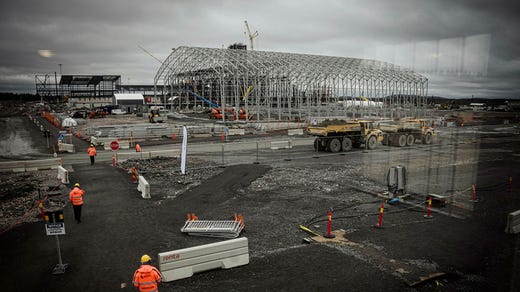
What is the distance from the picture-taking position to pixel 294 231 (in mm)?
10945

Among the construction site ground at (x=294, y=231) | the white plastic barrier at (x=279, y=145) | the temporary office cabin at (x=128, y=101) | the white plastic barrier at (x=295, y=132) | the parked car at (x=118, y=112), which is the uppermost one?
the temporary office cabin at (x=128, y=101)

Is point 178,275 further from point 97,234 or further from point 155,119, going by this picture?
point 155,119

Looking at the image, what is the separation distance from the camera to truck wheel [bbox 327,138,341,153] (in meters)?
26.7

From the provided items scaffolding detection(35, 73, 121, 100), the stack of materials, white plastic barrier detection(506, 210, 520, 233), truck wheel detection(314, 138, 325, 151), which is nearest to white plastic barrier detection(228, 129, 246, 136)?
truck wheel detection(314, 138, 325, 151)

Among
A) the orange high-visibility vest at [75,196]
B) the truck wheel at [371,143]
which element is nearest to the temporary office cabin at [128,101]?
the truck wheel at [371,143]

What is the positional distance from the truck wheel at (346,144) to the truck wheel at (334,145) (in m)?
0.33

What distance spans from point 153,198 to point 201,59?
39519 mm

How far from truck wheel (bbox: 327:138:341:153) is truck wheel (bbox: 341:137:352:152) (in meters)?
0.33

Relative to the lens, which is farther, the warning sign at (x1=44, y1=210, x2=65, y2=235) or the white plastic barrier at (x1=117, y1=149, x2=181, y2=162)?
the white plastic barrier at (x1=117, y1=149, x2=181, y2=162)

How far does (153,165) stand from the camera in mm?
21750

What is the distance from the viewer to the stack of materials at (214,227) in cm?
1043

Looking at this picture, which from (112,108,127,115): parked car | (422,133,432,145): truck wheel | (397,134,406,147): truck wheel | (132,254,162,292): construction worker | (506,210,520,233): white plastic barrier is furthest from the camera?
(112,108,127,115): parked car

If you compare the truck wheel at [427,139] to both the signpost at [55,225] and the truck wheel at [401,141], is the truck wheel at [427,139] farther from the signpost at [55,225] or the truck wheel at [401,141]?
the signpost at [55,225]

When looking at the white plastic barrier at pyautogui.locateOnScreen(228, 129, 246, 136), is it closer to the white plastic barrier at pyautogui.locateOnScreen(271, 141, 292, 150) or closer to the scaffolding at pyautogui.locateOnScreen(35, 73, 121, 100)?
the white plastic barrier at pyautogui.locateOnScreen(271, 141, 292, 150)
